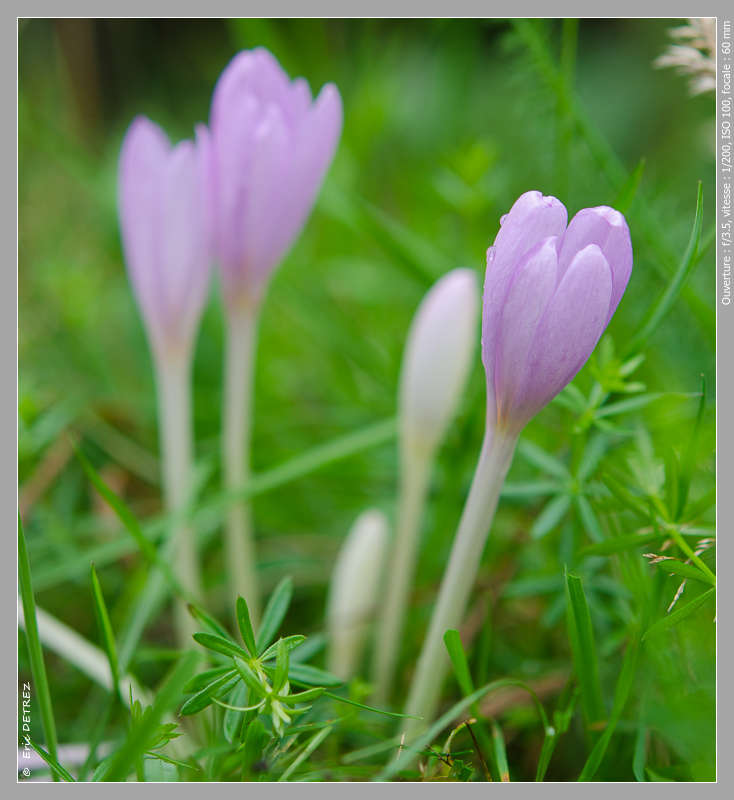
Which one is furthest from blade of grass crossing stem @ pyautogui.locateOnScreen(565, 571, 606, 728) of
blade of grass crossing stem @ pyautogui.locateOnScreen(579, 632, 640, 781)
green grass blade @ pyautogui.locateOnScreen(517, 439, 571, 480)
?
green grass blade @ pyautogui.locateOnScreen(517, 439, 571, 480)

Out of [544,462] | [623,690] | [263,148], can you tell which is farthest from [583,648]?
[263,148]

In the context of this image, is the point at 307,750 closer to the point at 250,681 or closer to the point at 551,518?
the point at 250,681

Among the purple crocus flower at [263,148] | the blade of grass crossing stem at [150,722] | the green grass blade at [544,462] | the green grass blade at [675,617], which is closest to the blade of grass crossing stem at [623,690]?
the green grass blade at [675,617]

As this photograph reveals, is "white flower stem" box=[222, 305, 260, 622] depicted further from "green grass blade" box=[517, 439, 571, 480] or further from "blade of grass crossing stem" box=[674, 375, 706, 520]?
"blade of grass crossing stem" box=[674, 375, 706, 520]

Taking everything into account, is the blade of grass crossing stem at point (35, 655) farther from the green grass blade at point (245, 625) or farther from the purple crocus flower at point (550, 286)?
the purple crocus flower at point (550, 286)

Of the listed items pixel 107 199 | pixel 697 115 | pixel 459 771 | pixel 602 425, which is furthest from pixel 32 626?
pixel 697 115
